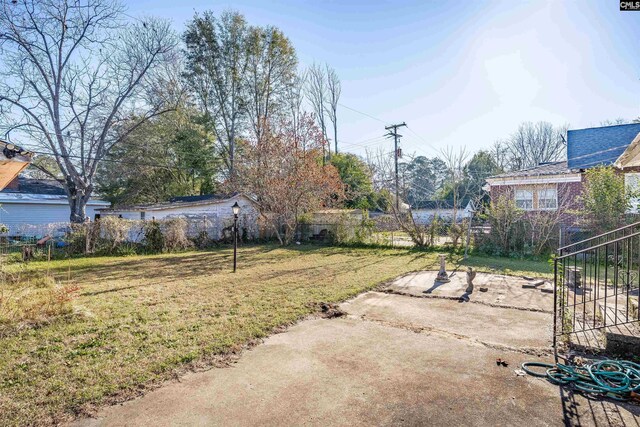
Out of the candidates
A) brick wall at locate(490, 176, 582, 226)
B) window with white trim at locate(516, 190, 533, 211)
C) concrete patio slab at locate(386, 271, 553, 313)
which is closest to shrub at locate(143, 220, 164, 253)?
concrete patio slab at locate(386, 271, 553, 313)

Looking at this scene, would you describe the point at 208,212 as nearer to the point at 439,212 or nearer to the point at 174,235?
the point at 174,235

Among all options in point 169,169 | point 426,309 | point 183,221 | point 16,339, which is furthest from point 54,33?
point 426,309

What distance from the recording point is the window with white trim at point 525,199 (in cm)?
1481

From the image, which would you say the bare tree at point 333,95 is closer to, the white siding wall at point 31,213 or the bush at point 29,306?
the white siding wall at point 31,213

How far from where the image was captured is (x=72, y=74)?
653 inches

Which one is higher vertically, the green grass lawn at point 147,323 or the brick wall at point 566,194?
the brick wall at point 566,194

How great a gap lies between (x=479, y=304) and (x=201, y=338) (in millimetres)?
4662

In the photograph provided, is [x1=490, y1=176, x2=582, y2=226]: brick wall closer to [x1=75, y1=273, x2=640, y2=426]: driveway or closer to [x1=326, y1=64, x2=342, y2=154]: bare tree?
[x1=75, y1=273, x2=640, y2=426]: driveway

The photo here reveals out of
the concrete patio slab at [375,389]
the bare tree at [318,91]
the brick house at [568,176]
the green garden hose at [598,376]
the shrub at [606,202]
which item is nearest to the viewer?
the concrete patio slab at [375,389]

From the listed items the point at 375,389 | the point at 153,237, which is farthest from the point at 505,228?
the point at 153,237

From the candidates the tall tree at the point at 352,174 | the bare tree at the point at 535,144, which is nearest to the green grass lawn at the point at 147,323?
the tall tree at the point at 352,174

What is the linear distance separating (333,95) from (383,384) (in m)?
29.7

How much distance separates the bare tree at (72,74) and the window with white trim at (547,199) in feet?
68.7

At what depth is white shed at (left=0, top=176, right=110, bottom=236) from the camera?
18.5 metres
